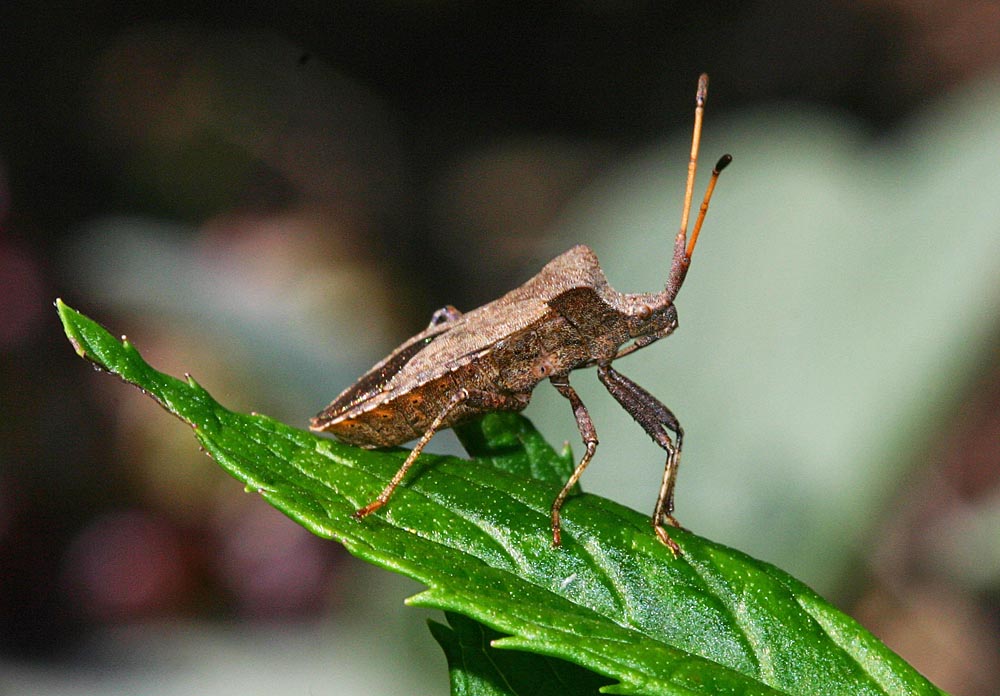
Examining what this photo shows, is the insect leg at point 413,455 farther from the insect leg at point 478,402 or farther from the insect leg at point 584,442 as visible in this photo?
the insect leg at point 584,442

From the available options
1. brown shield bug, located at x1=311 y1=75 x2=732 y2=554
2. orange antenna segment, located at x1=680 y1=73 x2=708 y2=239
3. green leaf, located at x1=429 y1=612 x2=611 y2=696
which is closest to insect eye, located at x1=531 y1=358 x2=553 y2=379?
brown shield bug, located at x1=311 y1=75 x2=732 y2=554

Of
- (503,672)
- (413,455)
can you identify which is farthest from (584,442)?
(503,672)

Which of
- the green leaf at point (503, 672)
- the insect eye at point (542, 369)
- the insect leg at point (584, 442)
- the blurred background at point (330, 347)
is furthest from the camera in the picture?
the blurred background at point (330, 347)

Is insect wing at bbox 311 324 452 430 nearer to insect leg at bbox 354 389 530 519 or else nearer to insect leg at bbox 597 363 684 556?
insect leg at bbox 354 389 530 519

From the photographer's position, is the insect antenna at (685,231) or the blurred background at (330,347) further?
the blurred background at (330,347)

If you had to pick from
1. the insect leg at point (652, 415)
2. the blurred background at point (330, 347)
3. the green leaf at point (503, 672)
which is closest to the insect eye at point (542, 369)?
the insect leg at point (652, 415)

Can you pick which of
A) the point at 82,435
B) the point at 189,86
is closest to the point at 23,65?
the point at 189,86
